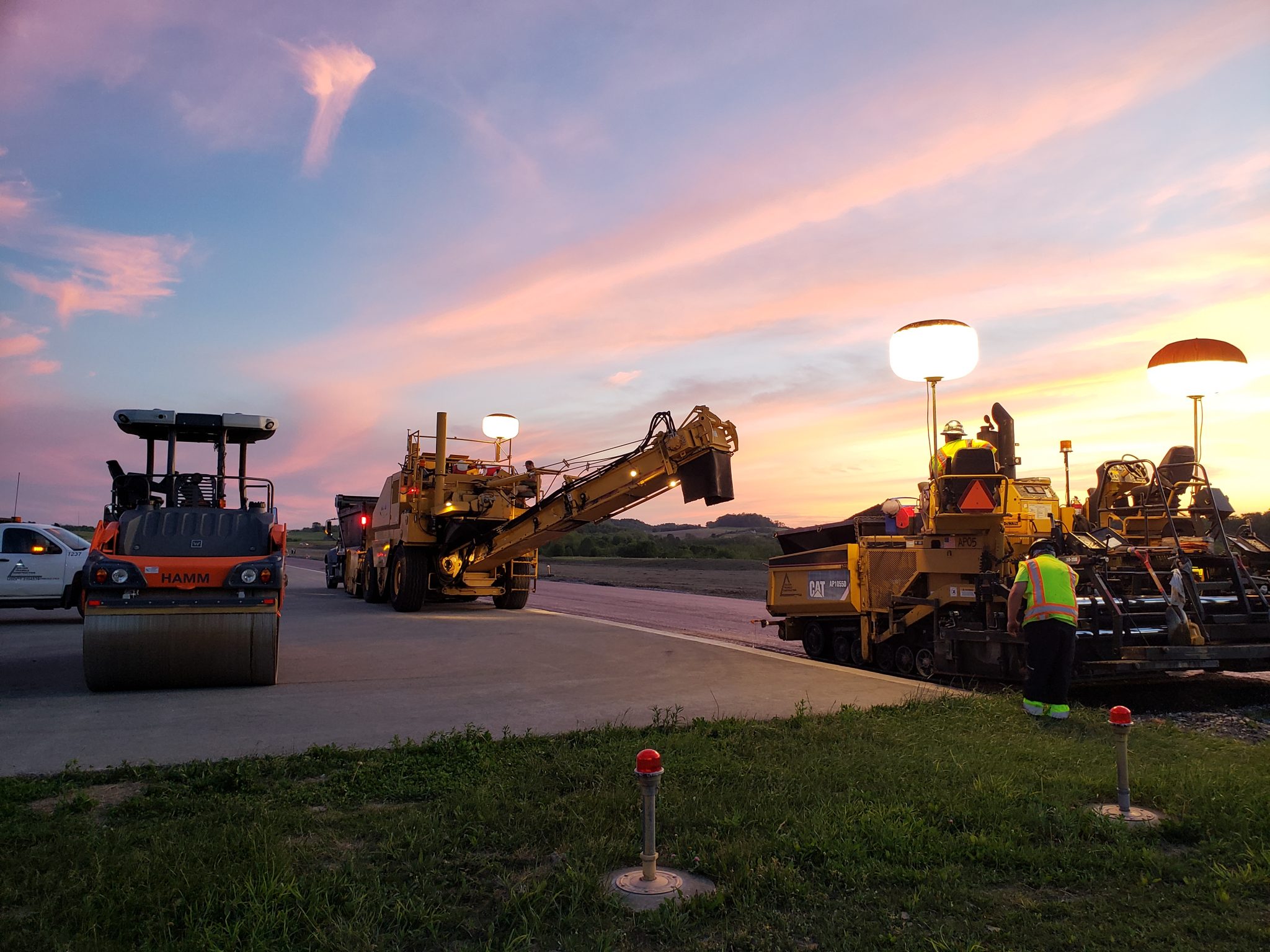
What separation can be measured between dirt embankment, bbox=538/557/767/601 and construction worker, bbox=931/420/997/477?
1689cm

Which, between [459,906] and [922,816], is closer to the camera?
[459,906]

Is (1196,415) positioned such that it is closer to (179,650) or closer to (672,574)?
(179,650)

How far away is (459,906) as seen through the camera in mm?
4195

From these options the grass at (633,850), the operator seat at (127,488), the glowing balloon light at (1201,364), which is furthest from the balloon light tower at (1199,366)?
the operator seat at (127,488)

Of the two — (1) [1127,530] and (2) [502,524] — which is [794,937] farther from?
(2) [502,524]

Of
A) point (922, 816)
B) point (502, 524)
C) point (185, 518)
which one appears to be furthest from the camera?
point (502, 524)

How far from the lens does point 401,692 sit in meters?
10.0

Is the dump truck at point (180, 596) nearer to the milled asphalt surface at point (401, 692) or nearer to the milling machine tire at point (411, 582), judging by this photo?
the milled asphalt surface at point (401, 692)

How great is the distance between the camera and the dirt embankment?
113ft

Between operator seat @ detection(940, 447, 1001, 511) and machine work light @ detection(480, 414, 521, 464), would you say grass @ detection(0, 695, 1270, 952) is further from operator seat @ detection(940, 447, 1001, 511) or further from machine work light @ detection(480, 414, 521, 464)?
machine work light @ detection(480, 414, 521, 464)

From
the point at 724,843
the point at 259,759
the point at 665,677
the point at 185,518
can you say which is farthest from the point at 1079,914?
the point at 185,518

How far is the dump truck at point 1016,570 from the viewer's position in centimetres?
1002

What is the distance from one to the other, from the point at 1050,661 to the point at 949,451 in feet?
10.8

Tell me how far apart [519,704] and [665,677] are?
245 cm
